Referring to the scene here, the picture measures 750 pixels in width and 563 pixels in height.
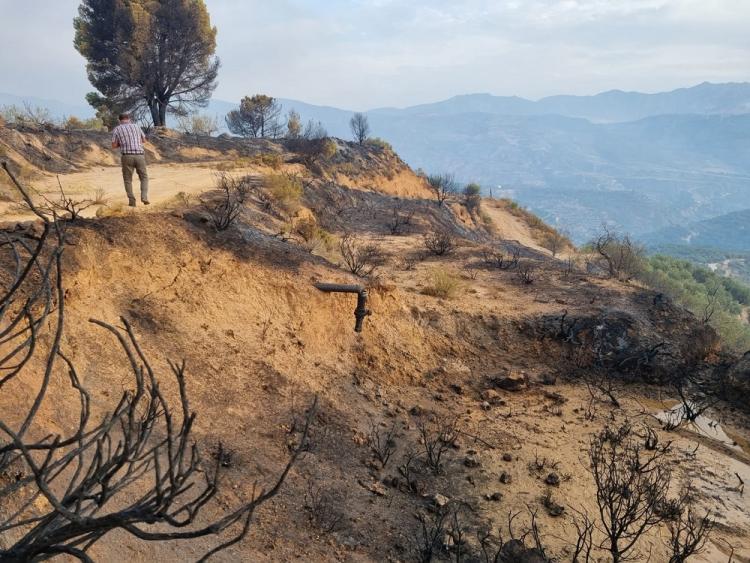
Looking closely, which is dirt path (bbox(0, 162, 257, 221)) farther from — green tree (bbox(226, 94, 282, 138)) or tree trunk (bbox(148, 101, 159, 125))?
green tree (bbox(226, 94, 282, 138))

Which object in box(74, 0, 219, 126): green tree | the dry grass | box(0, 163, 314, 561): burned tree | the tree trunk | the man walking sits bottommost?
the dry grass

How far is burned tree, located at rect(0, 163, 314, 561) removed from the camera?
1464mm

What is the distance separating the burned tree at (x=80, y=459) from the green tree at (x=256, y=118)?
3618cm

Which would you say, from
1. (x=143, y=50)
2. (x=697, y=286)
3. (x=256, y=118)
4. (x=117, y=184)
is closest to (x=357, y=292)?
(x=117, y=184)

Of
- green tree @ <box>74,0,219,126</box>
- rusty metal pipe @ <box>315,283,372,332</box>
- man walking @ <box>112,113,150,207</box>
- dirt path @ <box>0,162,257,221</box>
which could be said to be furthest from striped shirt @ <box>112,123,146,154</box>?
green tree @ <box>74,0,219,126</box>

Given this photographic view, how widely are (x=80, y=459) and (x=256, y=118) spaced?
4107cm

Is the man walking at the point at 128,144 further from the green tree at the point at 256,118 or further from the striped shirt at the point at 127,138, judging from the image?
the green tree at the point at 256,118

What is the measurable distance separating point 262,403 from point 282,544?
2.29m

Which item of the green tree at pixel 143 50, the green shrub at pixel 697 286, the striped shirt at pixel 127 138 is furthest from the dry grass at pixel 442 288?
the green tree at pixel 143 50

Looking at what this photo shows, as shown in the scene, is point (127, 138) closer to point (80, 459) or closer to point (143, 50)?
point (80, 459)

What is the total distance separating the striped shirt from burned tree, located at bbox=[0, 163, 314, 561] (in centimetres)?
314

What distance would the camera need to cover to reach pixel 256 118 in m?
39.5

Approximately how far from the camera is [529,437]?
709cm

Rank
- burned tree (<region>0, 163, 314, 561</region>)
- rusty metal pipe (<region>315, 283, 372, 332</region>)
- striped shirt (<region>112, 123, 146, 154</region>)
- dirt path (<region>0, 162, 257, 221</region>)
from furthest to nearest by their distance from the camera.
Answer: dirt path (<region>0, 162, 257, 221</region>) → rusty metal pipe (<region>315, 283, 372, 332</region>) → striped shirt (<region>112, 123, 146, 154</region>) → burned tree (<region>0, 163, 314, 561</region>)
